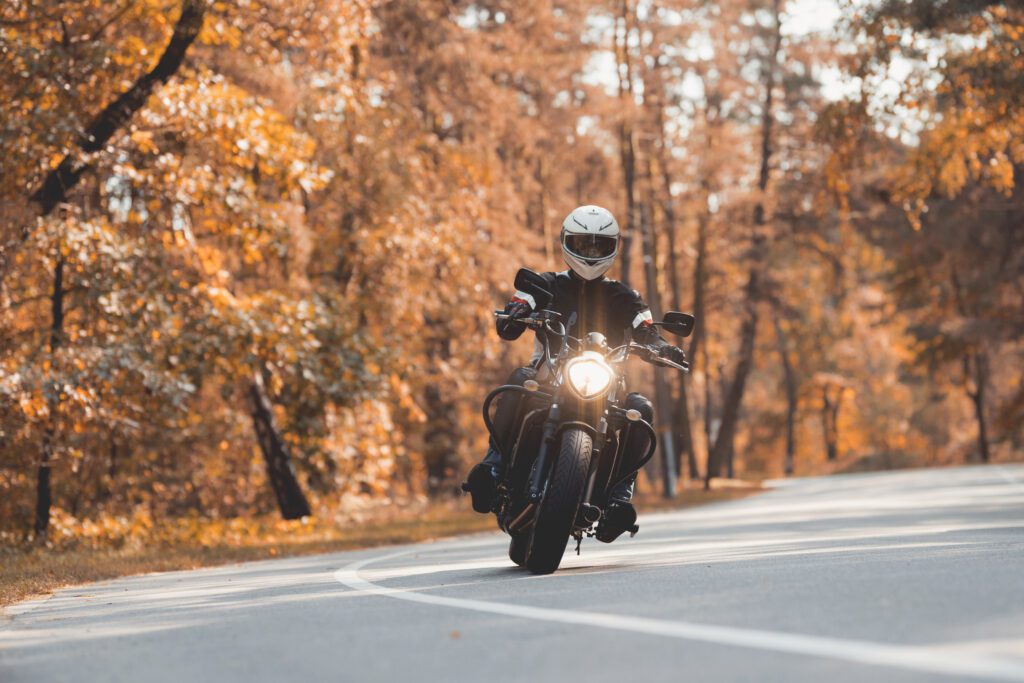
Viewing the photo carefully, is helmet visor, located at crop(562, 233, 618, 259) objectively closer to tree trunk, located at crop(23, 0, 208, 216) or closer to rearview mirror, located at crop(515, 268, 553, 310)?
rearview mirror, located at crop(515, 268, 553, 310)

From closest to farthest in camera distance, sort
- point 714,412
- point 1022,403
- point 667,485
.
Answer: point 667,485, point 1022,403, point 714,412

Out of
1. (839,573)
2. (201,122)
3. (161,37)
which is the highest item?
(161,37)

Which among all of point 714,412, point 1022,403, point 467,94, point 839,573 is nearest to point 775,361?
point 714,412

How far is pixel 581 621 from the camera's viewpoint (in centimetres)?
627

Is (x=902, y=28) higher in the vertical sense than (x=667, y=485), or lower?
higher

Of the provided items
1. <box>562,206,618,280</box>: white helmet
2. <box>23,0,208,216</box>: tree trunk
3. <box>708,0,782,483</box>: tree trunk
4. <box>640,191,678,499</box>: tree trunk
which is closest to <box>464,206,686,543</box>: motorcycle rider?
<box>562,206,618,280</box>: white helmet

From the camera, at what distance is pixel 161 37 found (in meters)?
17.1

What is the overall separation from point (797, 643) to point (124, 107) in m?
12.7

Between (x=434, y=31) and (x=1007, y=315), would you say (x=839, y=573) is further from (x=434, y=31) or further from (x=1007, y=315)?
(x=1007, y=315)

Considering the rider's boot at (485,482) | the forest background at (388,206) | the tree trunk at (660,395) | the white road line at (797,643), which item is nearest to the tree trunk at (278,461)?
the forest background at (388,206)

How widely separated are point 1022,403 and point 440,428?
71.3 feet

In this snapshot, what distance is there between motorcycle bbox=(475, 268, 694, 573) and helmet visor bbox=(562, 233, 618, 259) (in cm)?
30

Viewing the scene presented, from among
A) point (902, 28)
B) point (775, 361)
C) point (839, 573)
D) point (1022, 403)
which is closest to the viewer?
point (839, 573)

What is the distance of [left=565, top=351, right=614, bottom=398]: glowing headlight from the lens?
863cm
